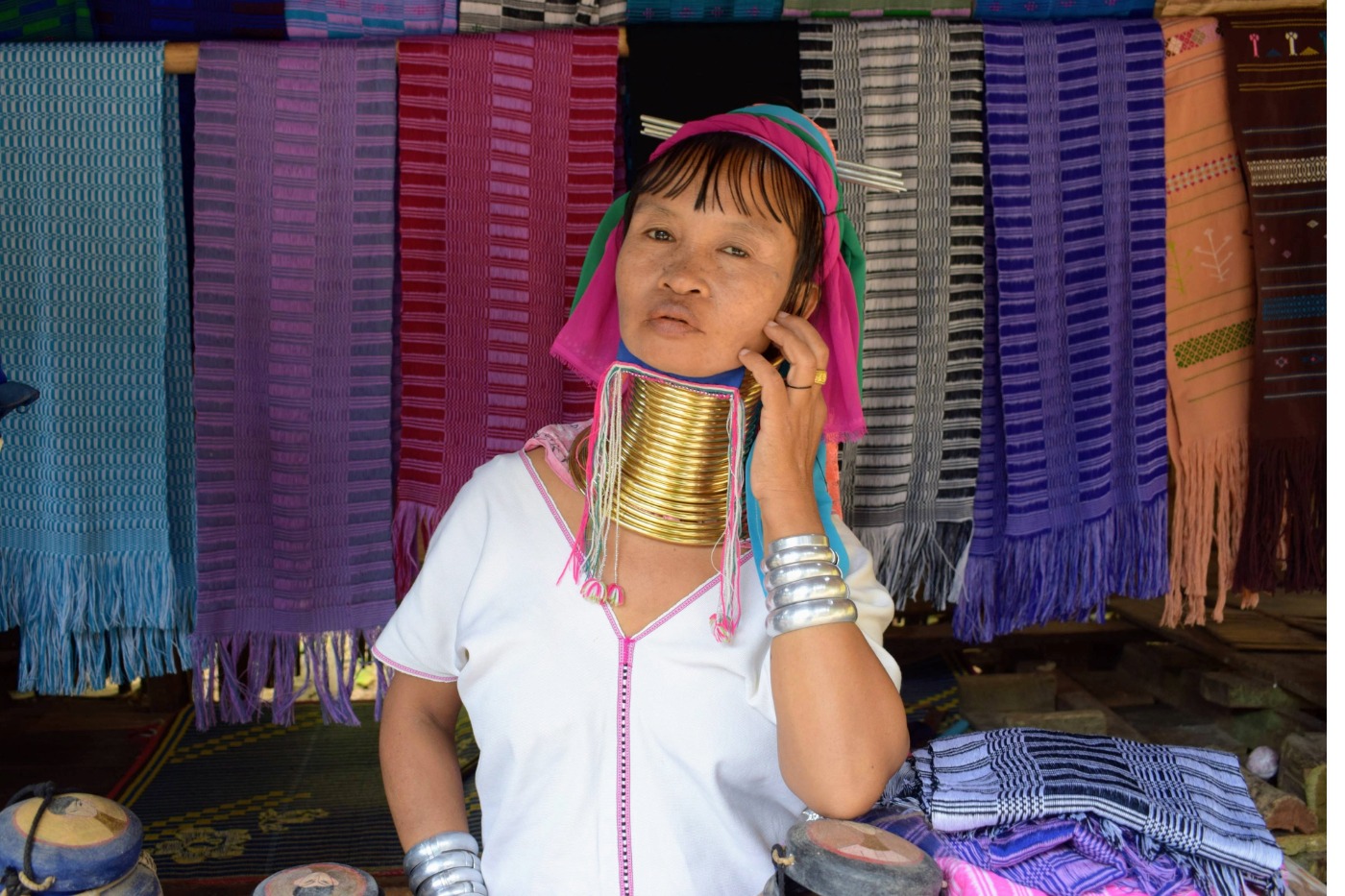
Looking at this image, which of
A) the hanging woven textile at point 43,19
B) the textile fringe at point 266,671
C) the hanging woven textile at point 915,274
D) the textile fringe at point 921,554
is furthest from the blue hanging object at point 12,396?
the textile fringe at point 921,554

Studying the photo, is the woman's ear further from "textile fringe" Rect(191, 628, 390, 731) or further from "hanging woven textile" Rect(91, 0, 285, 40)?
"hanging woven textile" Rect(91, 0, 285, 40)

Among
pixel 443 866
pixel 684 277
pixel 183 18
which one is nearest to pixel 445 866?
pixel 443 866

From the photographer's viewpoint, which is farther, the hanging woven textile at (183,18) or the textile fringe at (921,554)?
the textile fringe at (921,554)

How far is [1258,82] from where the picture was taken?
3.20 meters

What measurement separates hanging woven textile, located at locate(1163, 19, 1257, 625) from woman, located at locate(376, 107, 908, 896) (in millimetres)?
1505

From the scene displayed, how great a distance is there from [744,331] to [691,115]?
44.0 inches

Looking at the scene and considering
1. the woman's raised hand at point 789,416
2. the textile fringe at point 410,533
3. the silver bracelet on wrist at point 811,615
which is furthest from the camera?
the textile fringe at point 410,533

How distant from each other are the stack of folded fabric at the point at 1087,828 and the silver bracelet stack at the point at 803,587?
40 cm

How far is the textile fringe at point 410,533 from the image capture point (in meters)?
3.20

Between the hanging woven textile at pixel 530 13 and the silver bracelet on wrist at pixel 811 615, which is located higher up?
the hanging woven textile at pixel 530 13

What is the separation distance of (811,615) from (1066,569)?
1.70 meters

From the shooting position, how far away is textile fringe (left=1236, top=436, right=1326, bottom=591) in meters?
3.37

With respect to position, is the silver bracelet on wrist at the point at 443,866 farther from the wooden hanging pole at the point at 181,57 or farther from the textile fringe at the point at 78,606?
the wooden hanging pole at the point at 181,57

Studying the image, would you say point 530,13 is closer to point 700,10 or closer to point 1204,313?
point 700,10
